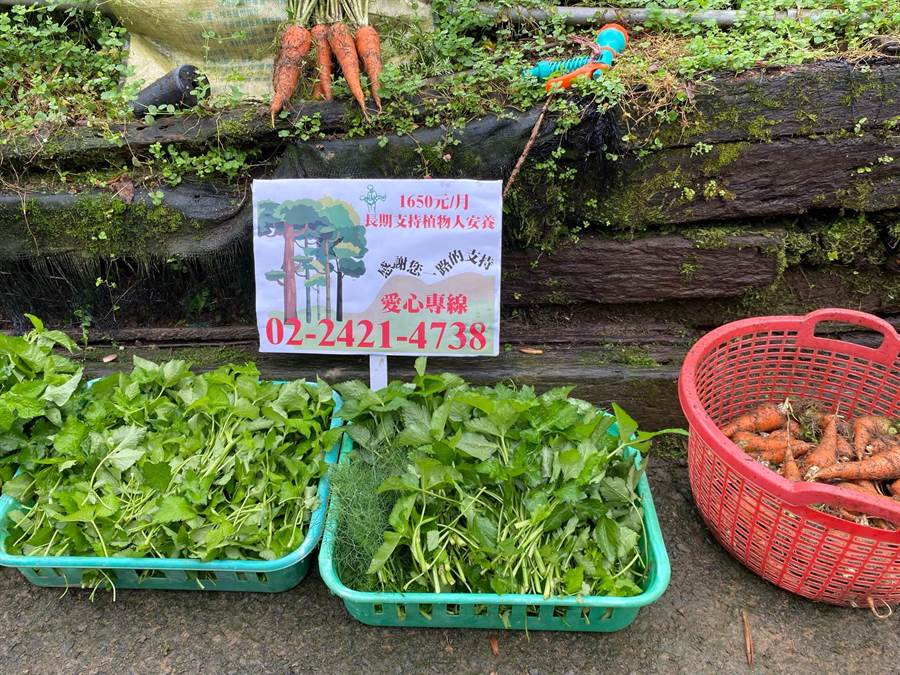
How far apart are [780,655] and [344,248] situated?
6.30 ft

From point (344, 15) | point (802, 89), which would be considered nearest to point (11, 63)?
point (344, 15)

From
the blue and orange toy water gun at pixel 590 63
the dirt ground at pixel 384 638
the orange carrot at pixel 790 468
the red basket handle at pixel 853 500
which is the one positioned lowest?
the dirt ground at pixel 384 638

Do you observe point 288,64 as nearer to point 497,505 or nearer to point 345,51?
point 345,51

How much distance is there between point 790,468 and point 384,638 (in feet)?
4.67

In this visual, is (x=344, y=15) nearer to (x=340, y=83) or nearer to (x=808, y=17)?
(x=340, y=83)

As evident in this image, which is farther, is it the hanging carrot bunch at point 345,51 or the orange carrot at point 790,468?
the hanging carrot bunch at point 345,51

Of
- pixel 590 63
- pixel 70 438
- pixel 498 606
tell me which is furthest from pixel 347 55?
pixel 498 606

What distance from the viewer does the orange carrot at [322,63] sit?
2367mm

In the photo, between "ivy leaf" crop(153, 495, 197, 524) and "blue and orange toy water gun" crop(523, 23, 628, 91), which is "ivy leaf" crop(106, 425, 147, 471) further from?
"blue and orange toy water gun" crop(523, 23, 628, 91)

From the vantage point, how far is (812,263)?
2520 mm

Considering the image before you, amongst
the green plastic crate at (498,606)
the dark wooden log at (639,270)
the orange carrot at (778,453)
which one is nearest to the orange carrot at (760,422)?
the orange carrot at (778,453)

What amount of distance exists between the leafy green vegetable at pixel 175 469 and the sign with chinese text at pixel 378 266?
29 cm

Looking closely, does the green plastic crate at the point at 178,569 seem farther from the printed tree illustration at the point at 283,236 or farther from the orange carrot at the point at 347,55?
the orange carrot at the point at 347,55

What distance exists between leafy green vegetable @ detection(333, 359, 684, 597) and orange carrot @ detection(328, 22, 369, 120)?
114cm
